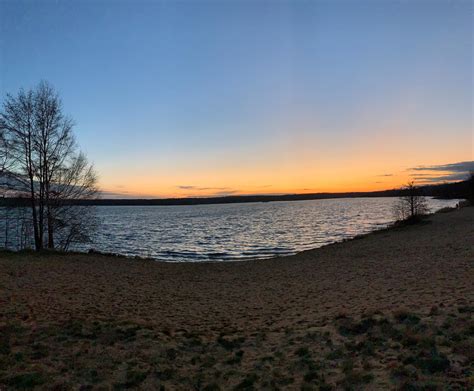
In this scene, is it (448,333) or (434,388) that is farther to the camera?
(448,333)

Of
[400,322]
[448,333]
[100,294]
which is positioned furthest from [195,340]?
[100,294]

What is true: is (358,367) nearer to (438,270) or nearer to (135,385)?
(135,385)

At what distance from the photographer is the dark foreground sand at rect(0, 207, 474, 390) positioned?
5.31 meters

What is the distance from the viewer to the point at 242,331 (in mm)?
7992

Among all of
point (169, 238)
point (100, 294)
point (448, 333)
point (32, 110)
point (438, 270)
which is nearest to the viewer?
point (448, 333)

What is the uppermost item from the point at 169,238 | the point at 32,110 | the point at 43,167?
the point at 32,110

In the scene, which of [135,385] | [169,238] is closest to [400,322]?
[135,385]

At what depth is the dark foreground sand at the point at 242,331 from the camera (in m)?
5.31

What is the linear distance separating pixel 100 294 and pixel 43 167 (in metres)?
12.6

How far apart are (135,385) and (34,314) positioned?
498cm

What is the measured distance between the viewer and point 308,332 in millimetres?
7441

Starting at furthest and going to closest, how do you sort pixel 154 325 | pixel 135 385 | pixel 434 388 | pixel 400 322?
pixel 154 325 < pixel 400 322 < pixel 135 385 < pixel 434 388

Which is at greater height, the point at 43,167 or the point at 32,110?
the point at 32,110

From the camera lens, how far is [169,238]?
131 ft
